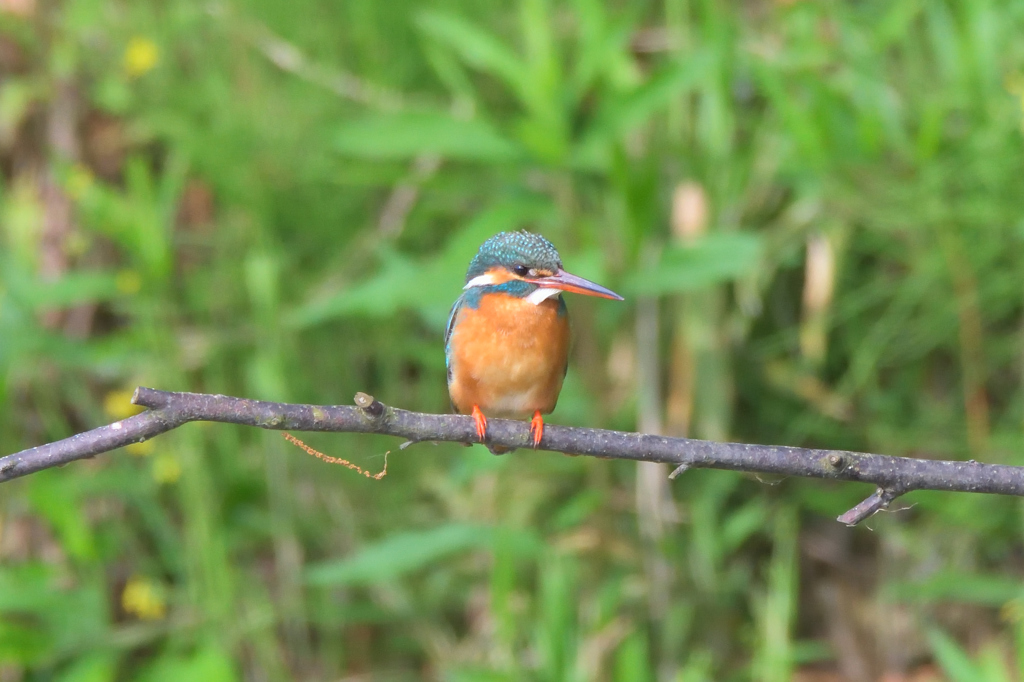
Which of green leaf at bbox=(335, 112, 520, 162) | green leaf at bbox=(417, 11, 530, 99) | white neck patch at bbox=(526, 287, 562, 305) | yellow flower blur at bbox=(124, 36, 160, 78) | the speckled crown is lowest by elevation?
white neck patch at bbox=(526, 287, 562, 305)

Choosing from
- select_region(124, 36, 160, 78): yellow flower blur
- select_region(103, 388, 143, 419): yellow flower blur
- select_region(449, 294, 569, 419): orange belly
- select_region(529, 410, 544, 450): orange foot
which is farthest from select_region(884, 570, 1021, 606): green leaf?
select_region(124, 36, 160, 78): yellow flower blur

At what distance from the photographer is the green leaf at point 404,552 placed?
10.5ft

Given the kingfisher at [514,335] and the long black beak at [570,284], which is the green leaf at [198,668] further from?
the long black beak at [570,284]

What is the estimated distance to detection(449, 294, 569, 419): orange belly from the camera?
7.63 feet

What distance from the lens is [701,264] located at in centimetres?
299

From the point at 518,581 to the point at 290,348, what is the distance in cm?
107

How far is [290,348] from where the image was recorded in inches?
146

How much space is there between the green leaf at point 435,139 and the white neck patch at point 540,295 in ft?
2.81

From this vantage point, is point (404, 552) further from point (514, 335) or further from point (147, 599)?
point (514, 335)

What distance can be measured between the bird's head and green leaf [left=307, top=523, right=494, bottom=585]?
1.07 meters

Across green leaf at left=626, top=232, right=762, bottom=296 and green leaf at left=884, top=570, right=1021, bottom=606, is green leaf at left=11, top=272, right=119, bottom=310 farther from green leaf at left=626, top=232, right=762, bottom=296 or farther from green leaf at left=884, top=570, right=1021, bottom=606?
green leaf at left=884, top=570, right=1021, bottom=606

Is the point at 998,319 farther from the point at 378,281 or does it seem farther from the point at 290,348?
the point at 290,348

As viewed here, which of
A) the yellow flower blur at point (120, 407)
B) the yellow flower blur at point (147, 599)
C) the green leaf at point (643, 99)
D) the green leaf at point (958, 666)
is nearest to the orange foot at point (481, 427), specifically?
the green leaf at point (643, 99)

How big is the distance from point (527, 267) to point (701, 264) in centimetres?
82
